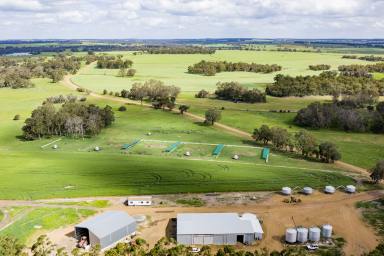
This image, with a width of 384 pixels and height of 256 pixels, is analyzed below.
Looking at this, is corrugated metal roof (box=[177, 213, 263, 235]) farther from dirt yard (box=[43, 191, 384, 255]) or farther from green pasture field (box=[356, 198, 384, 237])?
green pasture field (box=[356, 198, 384, 237])

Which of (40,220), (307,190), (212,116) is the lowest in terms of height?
(40,220)

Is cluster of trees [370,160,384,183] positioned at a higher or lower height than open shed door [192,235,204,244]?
higher

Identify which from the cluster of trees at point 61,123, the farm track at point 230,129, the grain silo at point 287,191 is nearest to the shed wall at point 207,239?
the grain silo at point 287,191

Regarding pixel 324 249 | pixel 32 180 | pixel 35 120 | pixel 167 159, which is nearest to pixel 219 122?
pixel 167 159

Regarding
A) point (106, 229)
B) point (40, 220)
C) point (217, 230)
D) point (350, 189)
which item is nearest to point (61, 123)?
point (40, 220)

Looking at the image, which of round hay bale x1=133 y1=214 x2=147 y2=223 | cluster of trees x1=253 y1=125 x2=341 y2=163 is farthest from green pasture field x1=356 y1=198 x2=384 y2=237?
round hay bale x1=133 y1=214 x2=147 y2=223

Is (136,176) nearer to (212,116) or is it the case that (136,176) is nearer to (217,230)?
(217,230)
